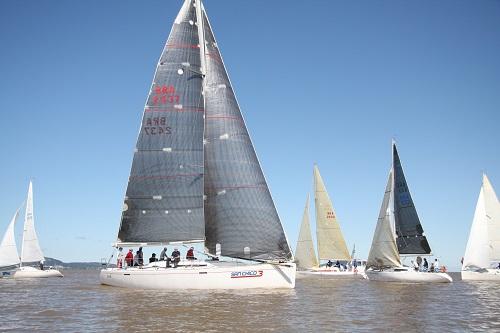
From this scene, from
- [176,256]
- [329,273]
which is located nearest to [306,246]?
[329,273]

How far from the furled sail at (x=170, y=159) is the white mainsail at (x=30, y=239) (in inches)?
1414

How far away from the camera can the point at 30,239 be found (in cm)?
5944

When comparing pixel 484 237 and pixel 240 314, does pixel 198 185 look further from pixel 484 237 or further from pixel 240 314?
pixel 484 237

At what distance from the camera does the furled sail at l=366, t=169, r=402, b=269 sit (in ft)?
145

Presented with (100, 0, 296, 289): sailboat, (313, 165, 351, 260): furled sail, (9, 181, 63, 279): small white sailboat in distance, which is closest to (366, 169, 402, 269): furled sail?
(313, 165, 351, 260): furled sail

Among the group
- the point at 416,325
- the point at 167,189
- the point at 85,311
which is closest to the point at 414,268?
the point at 167,189

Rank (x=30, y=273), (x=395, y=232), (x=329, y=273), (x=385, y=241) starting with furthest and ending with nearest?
1. (x=30, y=273)
2. (x=329, y=273)
3. (x=395, y=232)
4. (x=385, y=241)

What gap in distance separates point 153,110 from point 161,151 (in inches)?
100.0

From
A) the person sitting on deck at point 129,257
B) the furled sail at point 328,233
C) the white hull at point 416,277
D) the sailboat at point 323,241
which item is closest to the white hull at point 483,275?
the white hull at point 416,277

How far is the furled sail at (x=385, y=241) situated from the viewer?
44344 mm

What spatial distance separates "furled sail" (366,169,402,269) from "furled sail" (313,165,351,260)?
10.5 meters

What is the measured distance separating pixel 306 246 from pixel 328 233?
2885 mm

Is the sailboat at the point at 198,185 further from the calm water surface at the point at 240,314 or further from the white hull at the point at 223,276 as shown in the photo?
the calm water surface at the point at 240,314

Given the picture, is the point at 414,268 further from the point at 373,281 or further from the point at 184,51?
the point at 184,51
